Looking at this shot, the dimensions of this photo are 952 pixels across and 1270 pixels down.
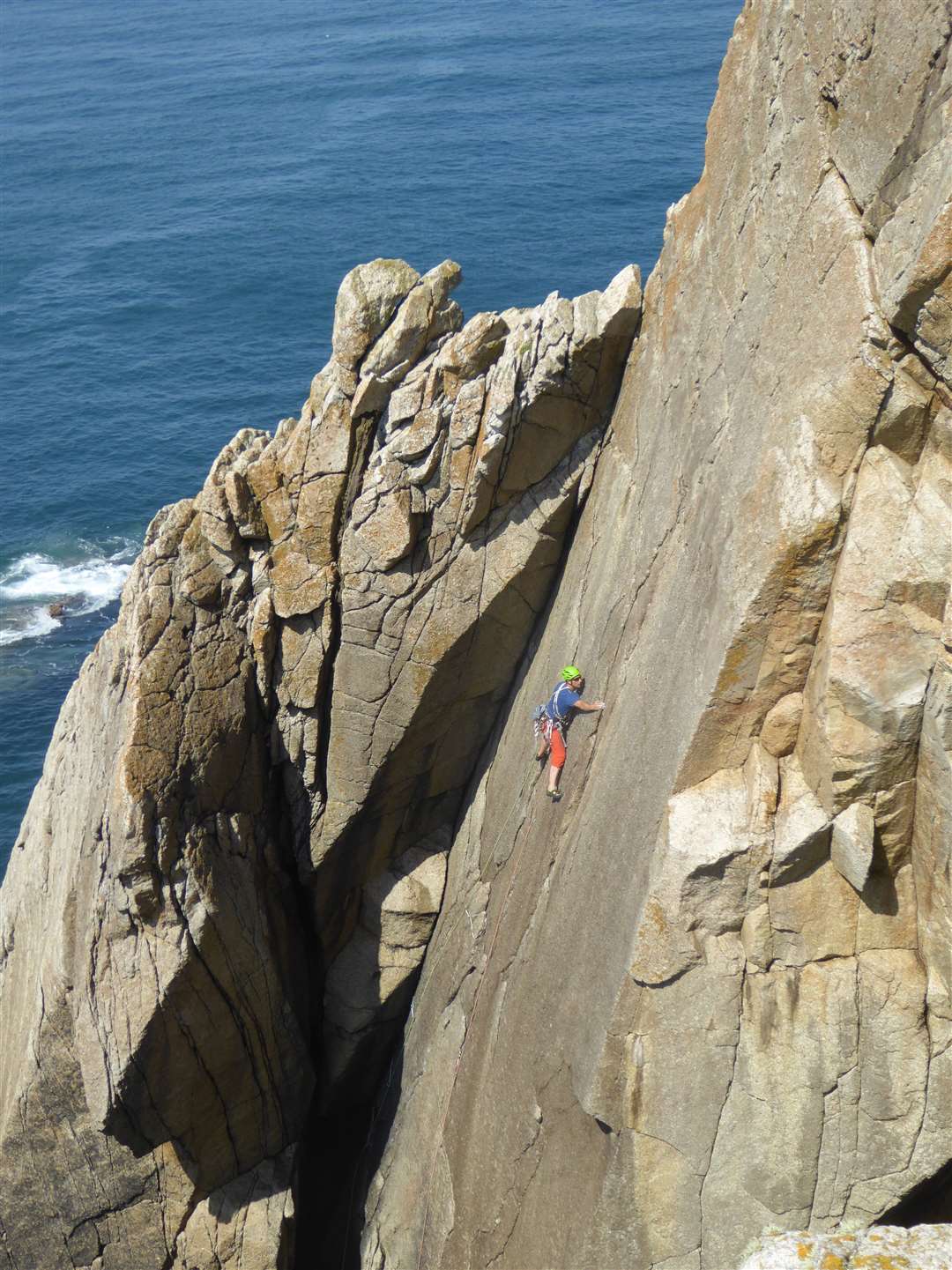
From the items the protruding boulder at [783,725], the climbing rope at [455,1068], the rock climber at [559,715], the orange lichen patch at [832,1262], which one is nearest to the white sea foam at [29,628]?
the climbing rope at [455,1068]

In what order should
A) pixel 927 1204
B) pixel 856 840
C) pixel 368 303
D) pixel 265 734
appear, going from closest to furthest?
pixel 856 840 < pixel 927 1204 < pixel 368 303 < pixel 265 734

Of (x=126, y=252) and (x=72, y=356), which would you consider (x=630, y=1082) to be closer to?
(x=72, y=356)

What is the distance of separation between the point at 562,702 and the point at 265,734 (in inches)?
287

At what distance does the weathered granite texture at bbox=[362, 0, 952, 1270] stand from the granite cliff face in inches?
2.2

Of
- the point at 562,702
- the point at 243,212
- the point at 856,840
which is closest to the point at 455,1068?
the point at 562,702

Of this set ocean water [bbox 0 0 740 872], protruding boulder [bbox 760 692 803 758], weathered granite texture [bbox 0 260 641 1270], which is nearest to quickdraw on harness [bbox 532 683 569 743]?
weathered granite texture [bbox 0 260 641 1270]

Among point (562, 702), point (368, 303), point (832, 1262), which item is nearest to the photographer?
point (832, 1262)

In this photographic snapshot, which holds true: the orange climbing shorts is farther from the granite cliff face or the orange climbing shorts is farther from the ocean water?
the ocean water

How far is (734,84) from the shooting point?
17.8 meters

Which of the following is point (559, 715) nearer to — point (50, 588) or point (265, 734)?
point (265, 734)

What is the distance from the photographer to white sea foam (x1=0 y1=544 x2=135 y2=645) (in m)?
60.5

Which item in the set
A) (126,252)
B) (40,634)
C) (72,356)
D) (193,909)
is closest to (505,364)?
(193,909)

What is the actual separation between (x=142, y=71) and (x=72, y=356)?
277ft

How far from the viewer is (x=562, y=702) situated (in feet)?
64.2
